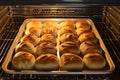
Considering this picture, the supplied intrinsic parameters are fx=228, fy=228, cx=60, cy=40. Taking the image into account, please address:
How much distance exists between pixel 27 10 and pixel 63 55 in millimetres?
600

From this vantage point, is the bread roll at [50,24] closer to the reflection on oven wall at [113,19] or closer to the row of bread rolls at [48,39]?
the row of bread rolls at [48,39]

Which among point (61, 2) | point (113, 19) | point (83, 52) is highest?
point (61, 2)

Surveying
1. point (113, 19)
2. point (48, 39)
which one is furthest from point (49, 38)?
point (113, 19)

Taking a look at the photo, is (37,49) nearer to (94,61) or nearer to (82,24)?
(94,61)

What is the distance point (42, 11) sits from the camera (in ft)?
5.94

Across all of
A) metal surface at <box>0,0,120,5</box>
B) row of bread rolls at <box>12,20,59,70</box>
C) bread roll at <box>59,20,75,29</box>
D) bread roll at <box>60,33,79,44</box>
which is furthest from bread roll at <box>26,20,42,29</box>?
metal surface at <box>0,0,120,5</box>

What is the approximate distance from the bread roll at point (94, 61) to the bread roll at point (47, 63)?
0.17 m

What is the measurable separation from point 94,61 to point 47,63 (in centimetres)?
27

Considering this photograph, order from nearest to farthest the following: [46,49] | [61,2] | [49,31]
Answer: [61,2] → [46,49] → [49,31]

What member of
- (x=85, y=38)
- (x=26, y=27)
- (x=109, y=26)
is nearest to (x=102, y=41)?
(x=85, y=38)

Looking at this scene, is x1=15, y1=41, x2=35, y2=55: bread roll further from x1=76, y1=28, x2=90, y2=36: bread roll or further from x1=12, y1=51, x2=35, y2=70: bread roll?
x1=76, y1=28, x2=90, y2=36: bread roll

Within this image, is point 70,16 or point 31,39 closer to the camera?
point 31,39

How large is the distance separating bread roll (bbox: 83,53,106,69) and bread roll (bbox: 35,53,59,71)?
0.17 m

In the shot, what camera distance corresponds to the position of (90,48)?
4.71 ft
